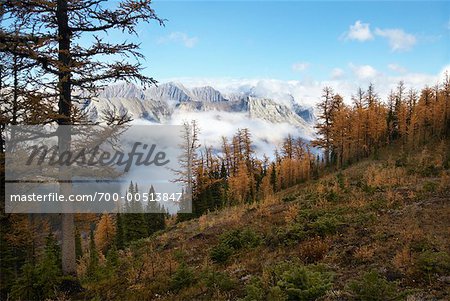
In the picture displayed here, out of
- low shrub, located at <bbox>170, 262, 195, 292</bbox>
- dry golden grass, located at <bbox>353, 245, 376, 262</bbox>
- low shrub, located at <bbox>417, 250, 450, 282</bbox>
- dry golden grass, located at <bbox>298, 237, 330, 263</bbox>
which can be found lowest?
low shrub, located at <bbox>170, 262, 195, 292</bbox>

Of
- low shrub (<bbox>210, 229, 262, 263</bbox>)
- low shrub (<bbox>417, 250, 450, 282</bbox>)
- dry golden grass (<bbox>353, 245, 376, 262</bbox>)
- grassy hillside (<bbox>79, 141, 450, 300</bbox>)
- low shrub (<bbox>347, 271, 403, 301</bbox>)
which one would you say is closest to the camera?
low shrub (<bbox>347, 271, 403, 301</bbox>)

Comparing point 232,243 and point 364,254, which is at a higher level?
point 364,254

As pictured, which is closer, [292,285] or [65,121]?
[292,285]

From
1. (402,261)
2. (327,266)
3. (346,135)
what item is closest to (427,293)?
(402,261)

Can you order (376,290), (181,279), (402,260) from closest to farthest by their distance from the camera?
1. (376,290)
2. (402,260)
3. (181,279)

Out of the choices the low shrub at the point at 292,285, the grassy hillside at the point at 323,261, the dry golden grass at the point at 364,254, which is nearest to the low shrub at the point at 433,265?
the grassy hillside at the point at 323,261

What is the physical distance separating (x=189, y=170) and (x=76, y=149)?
25.2 meters

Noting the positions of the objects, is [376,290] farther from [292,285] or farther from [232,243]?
[232,243]

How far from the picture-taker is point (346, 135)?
50.1m

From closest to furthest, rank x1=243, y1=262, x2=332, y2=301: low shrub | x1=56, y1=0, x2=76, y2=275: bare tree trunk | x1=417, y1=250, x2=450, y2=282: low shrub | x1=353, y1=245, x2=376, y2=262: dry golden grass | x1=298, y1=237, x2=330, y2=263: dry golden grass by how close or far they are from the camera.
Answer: x1=243, y1=262, x2=332, y2=301: low shrub → x1=417, y1=250, x2=450, y2=282: low shrub → x1=353, y1=245, x2=376, y2=262: dry golden grass → x1=298, y1=237, x2=330, y2=263: dry golden grass → x1=56, y1=0, x2=76, y2=275: bare tree trunk

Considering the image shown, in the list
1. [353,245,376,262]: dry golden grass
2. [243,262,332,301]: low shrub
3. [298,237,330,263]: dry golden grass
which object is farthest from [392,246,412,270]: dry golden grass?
[298,237,330,263]: dry golden grass

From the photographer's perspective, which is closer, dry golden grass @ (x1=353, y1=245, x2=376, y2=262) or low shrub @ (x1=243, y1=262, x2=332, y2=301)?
low shrub @ (x1=243, y1=262, x2=332, y2=301)

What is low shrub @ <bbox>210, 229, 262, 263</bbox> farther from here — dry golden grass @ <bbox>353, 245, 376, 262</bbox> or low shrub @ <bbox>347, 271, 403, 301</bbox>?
low shrub @ <bbox>347, 271, 403, 301</bbox>

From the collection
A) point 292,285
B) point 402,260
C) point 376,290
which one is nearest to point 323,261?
point 402,260
